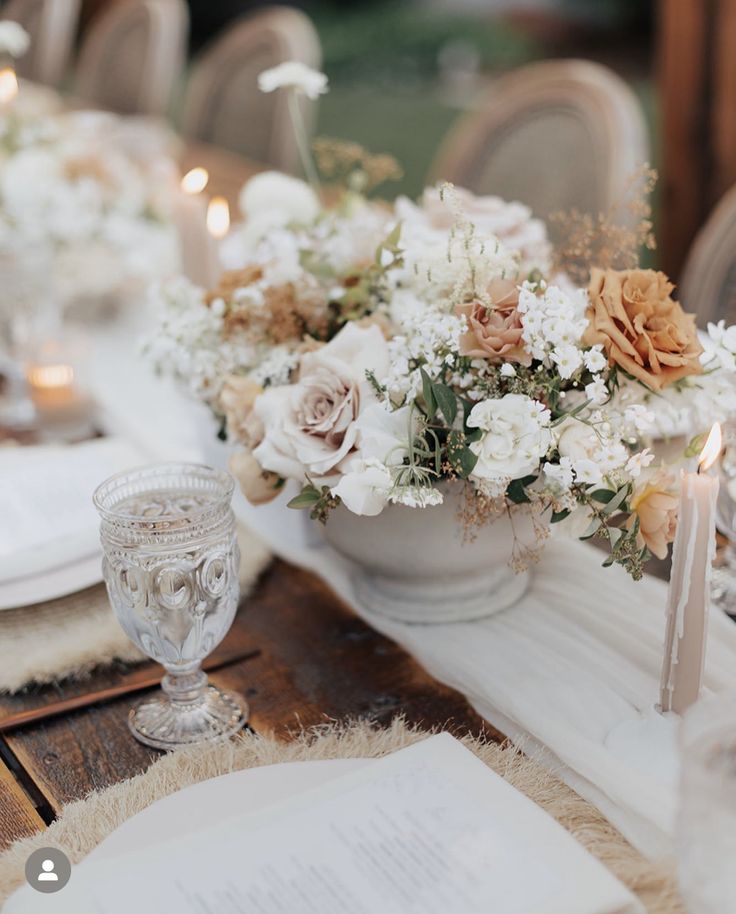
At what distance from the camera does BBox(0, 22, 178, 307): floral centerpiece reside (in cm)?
151

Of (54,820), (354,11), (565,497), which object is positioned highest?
(565,497)

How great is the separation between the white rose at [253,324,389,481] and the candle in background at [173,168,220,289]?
0.35 meters

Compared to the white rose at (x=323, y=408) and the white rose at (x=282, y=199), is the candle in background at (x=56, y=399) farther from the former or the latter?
the white rose at (x=323, y=408)

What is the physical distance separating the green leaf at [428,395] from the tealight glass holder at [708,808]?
302 millimetres

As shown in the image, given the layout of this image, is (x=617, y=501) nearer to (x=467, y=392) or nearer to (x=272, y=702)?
(x=467, y=392)

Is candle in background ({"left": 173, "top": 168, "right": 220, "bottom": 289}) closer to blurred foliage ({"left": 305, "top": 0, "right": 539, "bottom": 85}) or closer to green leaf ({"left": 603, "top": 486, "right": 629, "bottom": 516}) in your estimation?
green leaf ({"left": 603, "top": 486, "right": 629, "bottom": 516})

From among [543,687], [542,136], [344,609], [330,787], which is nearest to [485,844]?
[330,787]

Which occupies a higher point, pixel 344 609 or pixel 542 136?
pixel 542 136

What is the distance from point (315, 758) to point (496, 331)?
0.31 metres

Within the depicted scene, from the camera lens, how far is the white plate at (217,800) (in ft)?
2.18

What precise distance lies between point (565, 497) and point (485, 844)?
25 cm

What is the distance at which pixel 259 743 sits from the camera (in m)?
0.76

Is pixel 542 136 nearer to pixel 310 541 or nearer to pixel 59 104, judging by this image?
pixel 310 541

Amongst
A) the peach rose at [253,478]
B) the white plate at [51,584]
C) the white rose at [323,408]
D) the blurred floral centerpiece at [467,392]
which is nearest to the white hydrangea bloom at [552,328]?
the blurred floral centerpiece at [467,392]
